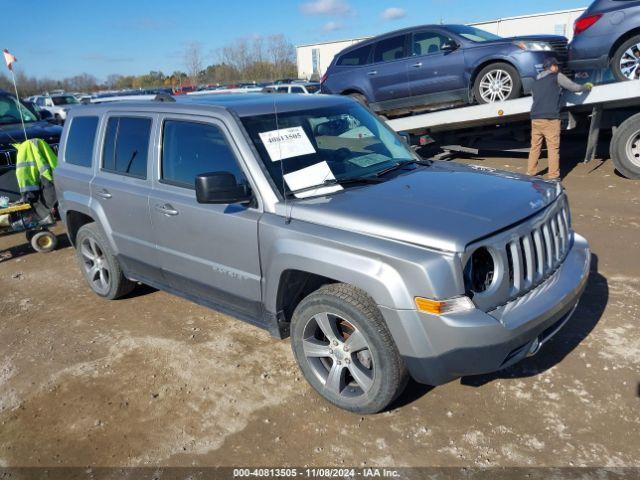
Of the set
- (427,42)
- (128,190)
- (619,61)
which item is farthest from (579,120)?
(128,190)

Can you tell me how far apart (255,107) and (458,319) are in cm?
211

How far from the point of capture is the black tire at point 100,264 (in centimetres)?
489

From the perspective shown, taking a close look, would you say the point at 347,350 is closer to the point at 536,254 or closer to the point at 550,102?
the point at 536,254

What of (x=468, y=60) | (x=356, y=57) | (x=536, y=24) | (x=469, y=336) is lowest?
(x=469, y=336)

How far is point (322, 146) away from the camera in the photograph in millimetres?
3760

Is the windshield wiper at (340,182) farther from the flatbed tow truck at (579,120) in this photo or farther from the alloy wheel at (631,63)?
the alloy wheel at (631,63)

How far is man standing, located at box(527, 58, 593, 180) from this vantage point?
7.72 meters

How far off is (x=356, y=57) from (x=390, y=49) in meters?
0.79

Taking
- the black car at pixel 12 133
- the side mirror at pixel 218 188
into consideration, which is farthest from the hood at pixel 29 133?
the side mirror at pixel 218 188

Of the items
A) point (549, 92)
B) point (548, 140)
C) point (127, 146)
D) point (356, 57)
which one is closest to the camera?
point (127, 146)

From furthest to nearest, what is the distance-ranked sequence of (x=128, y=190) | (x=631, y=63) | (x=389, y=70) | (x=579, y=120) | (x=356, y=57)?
(x=356, y=57) → (x=389, y=70) → (x=579, y=120) → (x=631, y=63) → (x=128, y=190)

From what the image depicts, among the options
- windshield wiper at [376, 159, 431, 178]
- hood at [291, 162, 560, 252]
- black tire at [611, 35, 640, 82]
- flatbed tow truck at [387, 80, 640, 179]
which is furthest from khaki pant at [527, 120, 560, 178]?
hood at [291, 162, 560, 252]

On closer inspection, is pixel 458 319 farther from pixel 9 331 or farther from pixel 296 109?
pixel 9 331

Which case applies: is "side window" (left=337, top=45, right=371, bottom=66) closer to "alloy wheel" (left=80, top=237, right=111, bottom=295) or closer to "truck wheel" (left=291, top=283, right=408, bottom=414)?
"alloy wheel" (left=80, top=237, right=111, bottom=295)
